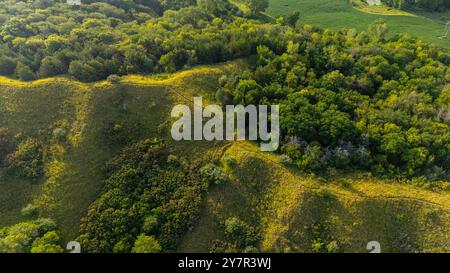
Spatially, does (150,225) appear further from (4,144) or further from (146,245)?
(4,144)

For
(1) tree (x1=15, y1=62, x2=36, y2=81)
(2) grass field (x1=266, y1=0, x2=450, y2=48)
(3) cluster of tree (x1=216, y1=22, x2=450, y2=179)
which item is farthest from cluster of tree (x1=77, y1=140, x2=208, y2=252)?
(2) grass field (x1=266, y1=0, x2=450, y2=48)

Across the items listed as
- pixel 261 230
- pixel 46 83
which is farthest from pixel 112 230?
pixel 46 83

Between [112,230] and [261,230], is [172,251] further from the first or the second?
[261,230]

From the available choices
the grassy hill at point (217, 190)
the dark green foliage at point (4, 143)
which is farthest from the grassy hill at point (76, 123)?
the dark green foliage at point (4, 143)

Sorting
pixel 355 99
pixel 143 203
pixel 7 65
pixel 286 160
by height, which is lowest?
pixel 143 203

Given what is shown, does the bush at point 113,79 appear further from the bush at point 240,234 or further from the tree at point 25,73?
the bush at point 240,234

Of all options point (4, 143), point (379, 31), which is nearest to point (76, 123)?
point (4, 143)
